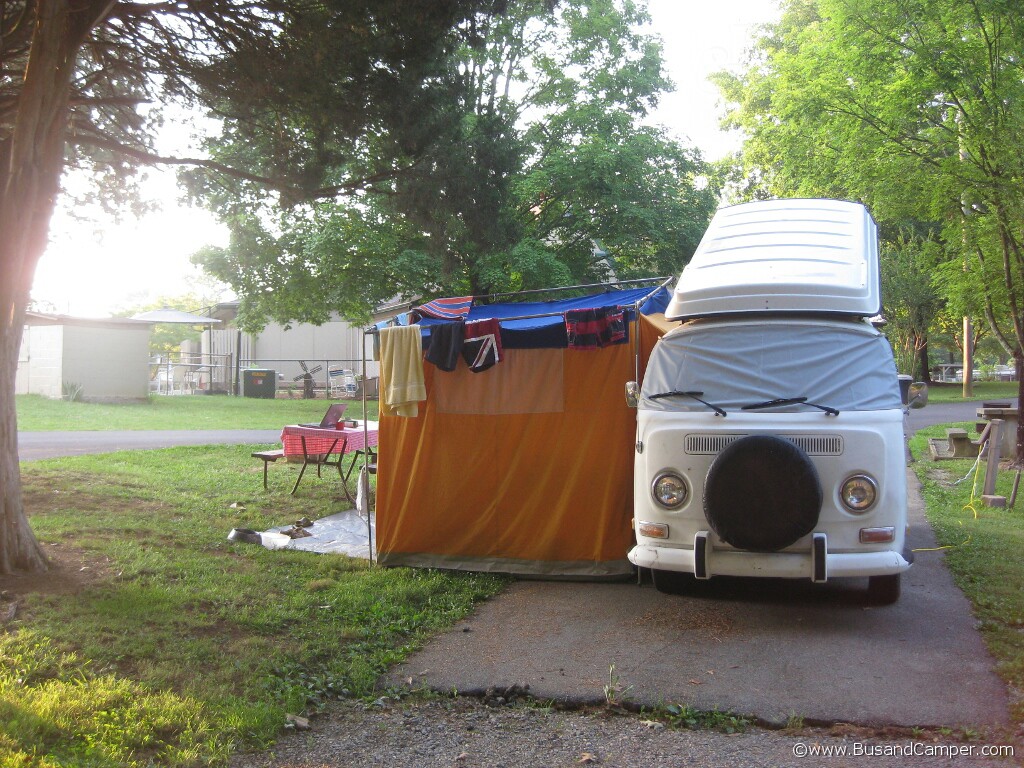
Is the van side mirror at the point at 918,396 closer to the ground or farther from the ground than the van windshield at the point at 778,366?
closer to the ground

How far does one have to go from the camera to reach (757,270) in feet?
22.9

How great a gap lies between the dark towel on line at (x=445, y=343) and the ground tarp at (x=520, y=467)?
0.64 feet

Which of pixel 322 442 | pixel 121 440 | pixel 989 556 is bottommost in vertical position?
pixel 989 556

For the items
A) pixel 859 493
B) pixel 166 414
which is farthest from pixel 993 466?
pixel 166 414

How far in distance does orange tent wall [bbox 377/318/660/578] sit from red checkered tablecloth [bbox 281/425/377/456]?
11.3 ft

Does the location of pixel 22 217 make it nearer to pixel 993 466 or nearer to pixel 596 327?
pixel 596 327

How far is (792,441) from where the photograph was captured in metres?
6.07

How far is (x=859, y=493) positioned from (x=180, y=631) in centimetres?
476

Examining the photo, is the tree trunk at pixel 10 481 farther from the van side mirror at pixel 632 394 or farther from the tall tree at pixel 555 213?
the tall tree at pixel 555 213

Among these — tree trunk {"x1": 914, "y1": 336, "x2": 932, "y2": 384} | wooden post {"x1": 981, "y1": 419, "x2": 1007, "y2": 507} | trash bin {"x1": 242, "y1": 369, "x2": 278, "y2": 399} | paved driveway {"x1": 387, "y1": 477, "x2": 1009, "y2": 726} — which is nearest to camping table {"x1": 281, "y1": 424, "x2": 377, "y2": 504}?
paved driveway {"x1": 387, "y1": 477, "x2": 1009, "y2": 726}

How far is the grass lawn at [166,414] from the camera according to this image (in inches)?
826

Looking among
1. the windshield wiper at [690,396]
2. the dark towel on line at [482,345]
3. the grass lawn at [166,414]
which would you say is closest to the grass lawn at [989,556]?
the windshield wiper at [690,396]

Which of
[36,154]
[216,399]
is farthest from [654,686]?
[216,399]

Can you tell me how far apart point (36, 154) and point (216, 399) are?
2608 centimetres
